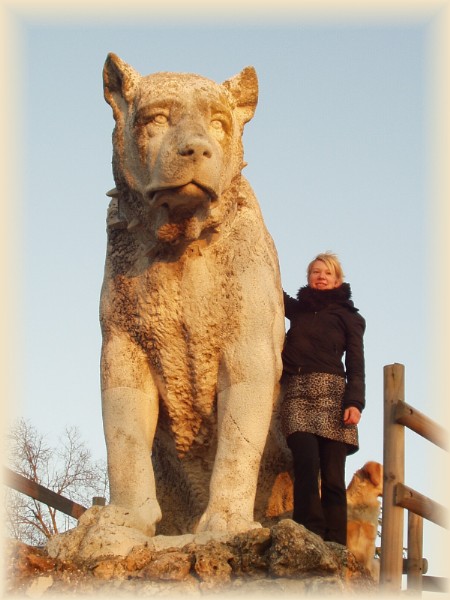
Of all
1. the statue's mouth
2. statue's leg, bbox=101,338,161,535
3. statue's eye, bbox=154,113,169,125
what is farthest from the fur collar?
statue's eye, bbox=154,113,169,125

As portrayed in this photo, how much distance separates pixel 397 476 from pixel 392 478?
25 mm

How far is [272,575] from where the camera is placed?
4004 millimetres

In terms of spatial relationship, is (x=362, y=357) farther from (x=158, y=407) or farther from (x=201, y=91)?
(x=201, y=91)

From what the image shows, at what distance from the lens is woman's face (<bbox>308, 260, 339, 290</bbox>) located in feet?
18.4

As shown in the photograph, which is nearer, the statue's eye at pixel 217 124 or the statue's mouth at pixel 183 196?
the statue's mouth at pixel 183 196

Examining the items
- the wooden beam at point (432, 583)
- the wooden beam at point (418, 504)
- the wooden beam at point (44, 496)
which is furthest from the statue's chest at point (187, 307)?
the wooden beam at point (432, 583)

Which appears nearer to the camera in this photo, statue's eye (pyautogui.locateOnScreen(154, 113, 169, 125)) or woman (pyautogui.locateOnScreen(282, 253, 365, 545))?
statue's eye (pyautogui.locateOnScreen(154, 113, 169, 125))

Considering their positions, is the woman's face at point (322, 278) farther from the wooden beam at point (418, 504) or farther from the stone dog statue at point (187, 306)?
the wooden beam at point (418, 504)

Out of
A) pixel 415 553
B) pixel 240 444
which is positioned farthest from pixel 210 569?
pixel 415 553

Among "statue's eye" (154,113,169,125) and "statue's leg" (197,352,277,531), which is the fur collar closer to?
"statue's leg" (197,352,277,531)

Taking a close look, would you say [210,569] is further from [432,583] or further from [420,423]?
[432,583]

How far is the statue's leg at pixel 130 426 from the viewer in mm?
4750

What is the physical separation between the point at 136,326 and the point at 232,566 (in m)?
1.33

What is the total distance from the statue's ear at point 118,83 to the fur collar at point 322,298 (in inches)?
54.1
